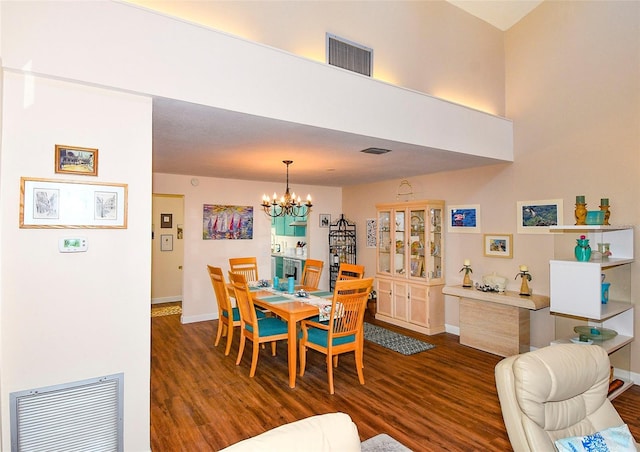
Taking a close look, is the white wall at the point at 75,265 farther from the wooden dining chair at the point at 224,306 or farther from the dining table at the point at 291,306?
the wooden dining chair at the point at 224,306

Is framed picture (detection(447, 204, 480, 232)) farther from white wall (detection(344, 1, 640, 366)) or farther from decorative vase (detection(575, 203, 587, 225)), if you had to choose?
decorative vase (detection(575, 203, 587, 225))

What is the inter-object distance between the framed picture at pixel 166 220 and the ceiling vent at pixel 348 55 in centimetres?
503

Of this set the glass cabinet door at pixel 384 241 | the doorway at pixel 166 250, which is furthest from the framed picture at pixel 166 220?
the glass cabinet door at pixel 384 241

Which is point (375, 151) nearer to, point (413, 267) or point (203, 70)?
point (203, 70)

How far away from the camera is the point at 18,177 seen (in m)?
2.01

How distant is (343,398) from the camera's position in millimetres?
3271

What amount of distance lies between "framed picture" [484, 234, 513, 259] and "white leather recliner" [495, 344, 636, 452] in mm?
2937

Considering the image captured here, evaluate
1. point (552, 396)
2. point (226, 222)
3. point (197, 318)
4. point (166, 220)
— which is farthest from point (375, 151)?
point (166, 220)

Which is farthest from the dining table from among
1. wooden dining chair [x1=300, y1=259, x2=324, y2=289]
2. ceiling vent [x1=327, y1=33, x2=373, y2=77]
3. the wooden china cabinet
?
ceiling vent [x1=327, y1=33, x2=373, y2=77]

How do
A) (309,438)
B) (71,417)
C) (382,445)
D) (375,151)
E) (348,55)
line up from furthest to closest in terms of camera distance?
(375,151) → (348,55) → (382,445) → (71,417) → (309,438)

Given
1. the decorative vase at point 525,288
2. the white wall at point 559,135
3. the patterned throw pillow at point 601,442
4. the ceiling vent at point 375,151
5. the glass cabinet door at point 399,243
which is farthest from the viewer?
the glass cabinet door at point 399,243

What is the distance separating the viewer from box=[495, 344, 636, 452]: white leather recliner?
5.50ft

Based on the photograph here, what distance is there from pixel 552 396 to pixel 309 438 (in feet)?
4.28

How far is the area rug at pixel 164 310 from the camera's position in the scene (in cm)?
630
